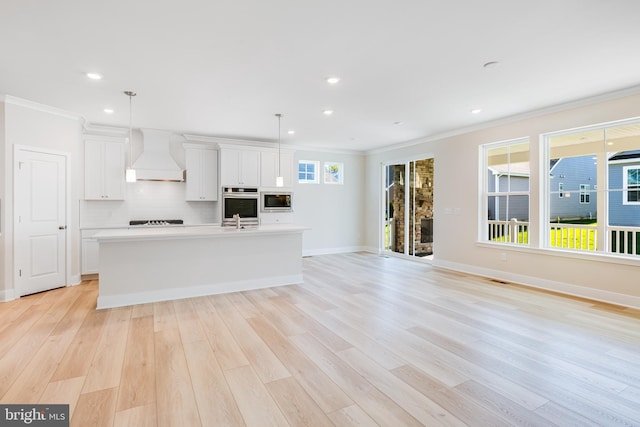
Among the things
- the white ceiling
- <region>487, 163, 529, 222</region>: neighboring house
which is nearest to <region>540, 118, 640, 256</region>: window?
<region>487, 163, 529, 222</region>: neighboring house

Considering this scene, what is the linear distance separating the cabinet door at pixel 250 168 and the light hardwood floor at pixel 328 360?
9.62 feet

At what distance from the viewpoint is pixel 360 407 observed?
198cm

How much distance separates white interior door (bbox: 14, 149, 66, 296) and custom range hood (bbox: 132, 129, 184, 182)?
1168mm

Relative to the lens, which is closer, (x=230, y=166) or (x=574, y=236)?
(x=574, y=236)

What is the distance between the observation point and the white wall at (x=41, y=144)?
4.23m

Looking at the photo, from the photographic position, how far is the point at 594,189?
4387mm

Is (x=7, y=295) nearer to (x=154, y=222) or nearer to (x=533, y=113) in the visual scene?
(x=154, y=222)

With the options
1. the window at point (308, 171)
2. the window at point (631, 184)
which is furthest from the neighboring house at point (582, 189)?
the window at point (308, 171)

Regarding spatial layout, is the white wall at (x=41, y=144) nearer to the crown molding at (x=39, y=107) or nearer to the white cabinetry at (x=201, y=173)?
the crown molding at (x=39, y=107)

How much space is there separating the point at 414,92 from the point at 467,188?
2.67 m

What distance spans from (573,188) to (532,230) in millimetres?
806

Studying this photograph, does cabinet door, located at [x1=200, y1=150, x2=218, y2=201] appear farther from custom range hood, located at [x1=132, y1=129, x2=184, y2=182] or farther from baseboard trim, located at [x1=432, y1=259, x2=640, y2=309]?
baseboard trim, located at [x1=432, y1=259, x2=640, y2=309]

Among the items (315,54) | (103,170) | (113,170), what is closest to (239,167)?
(113,170)

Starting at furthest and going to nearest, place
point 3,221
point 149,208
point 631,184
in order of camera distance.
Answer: point 149,208
point 3,221
point 631,184
